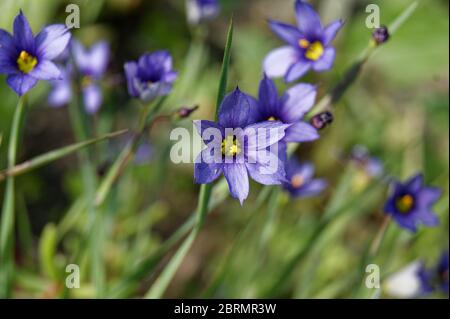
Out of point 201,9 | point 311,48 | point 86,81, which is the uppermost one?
point 201,9

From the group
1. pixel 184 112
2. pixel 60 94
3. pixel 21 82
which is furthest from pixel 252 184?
pixel 21 82

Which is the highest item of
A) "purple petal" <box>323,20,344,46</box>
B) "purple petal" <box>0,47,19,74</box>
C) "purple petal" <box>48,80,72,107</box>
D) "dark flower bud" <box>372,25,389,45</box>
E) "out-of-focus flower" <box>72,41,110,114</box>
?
"out-of-focus flower" <box>72,41,110,114</box>

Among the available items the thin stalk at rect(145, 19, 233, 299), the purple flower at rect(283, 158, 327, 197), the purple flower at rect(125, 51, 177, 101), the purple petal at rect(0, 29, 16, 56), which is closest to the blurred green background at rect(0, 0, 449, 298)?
the purple flower at rect(283, 158, 327, 197)


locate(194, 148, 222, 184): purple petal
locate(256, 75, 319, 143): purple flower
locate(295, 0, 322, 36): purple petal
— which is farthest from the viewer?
locate(295, 0, 322, 36): purple petal

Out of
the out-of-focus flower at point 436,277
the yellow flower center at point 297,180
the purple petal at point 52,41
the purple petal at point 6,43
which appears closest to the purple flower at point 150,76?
the purple petal at point 52,41

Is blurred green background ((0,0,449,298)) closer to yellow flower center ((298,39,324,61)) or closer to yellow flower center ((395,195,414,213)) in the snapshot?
yellow flower center ((395,195,414,213))

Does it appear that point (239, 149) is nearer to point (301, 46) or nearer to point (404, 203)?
point (301, 46)
